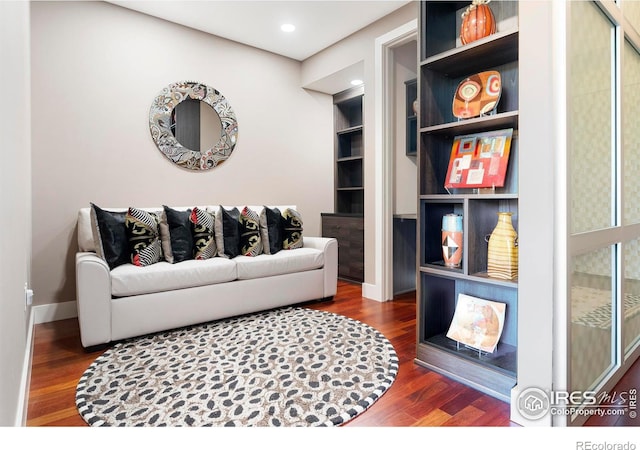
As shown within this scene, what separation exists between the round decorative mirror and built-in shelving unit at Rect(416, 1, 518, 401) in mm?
2355

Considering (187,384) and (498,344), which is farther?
(498,344)

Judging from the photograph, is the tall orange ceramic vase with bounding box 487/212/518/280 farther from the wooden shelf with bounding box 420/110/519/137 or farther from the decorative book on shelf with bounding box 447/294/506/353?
the wooden shelf with bounding box 420/110/519/137

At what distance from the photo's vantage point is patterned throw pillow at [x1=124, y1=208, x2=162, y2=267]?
2605 mm

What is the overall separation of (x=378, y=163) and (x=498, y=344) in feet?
6.39

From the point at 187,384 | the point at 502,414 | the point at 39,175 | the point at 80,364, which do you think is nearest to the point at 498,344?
the point at 502,414

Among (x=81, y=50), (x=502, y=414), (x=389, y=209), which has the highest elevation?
(x=81, y=50)

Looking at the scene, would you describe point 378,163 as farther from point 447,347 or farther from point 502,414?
point 502,414

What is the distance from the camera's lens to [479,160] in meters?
1.87

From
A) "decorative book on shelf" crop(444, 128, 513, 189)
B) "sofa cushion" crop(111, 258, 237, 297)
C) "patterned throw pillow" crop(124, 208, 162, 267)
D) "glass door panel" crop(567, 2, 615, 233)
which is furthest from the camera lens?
"patterned throw pillow" crop(124, 208, 162, 267)

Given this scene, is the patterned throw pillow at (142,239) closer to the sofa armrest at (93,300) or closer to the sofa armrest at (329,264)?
the sofa armrest at (93,300)

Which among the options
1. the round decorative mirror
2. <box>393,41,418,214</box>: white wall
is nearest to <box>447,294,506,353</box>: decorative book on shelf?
<box>393,41,418,214</box>: white wall

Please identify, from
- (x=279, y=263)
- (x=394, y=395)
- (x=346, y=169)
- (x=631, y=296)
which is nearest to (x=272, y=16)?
(x=346, y=169)

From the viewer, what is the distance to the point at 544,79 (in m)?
1.32

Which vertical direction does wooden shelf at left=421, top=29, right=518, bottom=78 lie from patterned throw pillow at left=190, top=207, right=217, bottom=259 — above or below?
above
